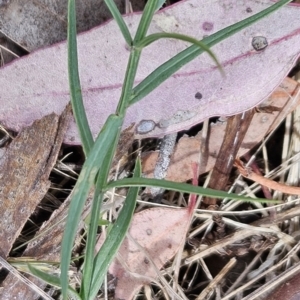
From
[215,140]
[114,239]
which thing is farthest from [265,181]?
[114,239]

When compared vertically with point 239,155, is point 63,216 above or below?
below

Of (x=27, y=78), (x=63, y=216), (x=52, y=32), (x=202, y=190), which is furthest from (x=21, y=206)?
(x=202, y=190)

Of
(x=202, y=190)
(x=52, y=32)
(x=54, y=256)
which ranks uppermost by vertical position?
(x=52, y=32)

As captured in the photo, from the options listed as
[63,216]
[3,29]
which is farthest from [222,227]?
Answer: [3,29]

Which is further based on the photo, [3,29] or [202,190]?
[3,29]

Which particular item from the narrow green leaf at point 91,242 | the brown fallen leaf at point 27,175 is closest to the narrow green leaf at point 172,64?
the narrow green leaf at point 91,242

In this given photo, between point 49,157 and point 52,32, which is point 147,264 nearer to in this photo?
point 49,157
